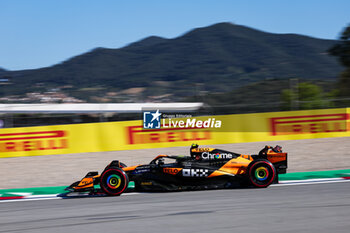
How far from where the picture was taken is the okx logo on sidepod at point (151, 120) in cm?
1367

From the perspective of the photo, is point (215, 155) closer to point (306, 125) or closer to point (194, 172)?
point (194, 172)

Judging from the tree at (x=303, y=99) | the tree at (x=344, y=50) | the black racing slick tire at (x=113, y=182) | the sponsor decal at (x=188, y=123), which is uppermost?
the tree at (x=344, y=50)

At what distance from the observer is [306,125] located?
1369cm

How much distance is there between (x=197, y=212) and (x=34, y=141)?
838 centimetres

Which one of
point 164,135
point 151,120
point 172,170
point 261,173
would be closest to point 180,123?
point 164,135

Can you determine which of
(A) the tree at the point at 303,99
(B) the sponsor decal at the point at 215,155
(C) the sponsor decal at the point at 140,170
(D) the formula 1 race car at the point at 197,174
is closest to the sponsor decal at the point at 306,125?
A: (A) the tree at the point at 303,99

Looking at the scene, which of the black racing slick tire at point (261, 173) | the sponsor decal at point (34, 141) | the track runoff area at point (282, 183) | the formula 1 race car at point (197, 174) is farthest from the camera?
the sponsor decal at point (34, 141)

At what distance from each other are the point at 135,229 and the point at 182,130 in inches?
316

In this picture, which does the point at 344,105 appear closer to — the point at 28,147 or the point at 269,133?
the point at 269,133

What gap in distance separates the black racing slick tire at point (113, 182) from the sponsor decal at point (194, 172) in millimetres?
1162

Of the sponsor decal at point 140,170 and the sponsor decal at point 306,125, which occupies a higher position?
the sponsor decal at point 306,125

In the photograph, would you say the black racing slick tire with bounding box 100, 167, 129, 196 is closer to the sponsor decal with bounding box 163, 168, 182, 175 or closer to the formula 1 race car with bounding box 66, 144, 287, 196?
the formula 1 race car with bounding box 66, 144, 287, 196

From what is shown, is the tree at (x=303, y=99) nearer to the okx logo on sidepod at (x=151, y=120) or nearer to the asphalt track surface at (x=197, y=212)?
the okx logo on sidepod at (x=151, y=120)

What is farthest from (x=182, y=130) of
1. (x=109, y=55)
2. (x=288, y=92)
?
(x=109, y=55)
